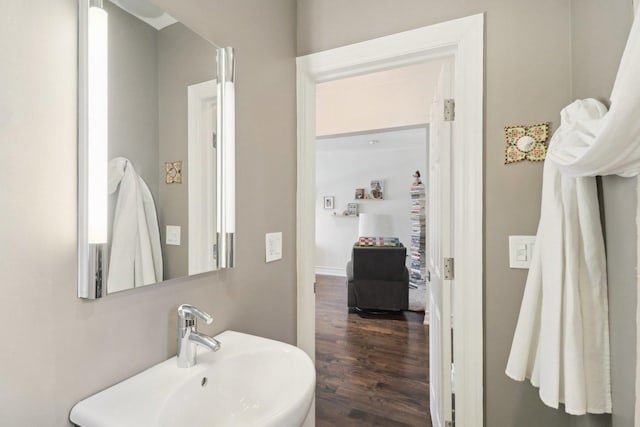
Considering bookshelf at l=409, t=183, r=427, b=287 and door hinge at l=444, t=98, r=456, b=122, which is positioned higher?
door hinge at l=444, t=98, r=456, b=122

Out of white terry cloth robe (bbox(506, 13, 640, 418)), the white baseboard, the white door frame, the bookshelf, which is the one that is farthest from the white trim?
the white baseboard

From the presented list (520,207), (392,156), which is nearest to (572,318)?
(520,207)

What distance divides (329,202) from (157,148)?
566cm

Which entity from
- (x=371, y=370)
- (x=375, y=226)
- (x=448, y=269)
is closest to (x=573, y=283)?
(x=448, y=269)

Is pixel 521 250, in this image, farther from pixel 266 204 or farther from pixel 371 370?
pixel 371 370

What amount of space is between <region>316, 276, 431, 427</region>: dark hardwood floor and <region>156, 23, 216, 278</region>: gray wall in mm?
1612

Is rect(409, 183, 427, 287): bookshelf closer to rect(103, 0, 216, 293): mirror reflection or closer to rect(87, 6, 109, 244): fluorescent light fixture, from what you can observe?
rect(103, 0, 216, 293): mirror reflection

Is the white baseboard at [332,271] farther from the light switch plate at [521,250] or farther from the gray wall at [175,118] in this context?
the gray wall at [175,118]

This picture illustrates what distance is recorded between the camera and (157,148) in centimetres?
90

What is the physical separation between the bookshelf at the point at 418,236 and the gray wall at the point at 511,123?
4.12 metres

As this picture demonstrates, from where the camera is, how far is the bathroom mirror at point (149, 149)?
71cm

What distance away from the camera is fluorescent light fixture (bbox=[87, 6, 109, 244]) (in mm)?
707

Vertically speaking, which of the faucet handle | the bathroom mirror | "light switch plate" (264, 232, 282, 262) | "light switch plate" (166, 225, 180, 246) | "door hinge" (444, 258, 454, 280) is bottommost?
the faucet handle

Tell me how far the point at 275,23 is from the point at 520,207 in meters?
1.35
